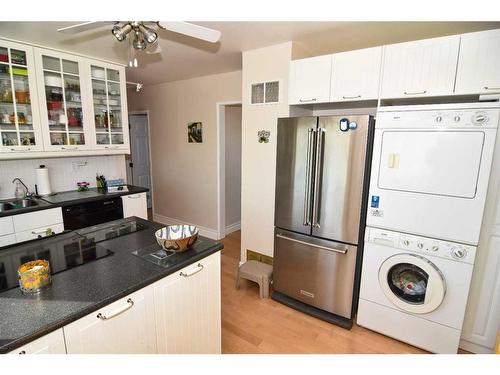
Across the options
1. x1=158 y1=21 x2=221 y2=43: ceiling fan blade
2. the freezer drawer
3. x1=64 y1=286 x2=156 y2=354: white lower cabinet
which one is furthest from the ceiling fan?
the freezer drawer

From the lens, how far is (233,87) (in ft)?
11.8

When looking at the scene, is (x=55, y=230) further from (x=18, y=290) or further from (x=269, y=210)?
(x=269, y=210)

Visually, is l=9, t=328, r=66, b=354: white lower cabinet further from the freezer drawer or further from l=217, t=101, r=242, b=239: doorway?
l=217, t=101, r=242, b=239: doorway

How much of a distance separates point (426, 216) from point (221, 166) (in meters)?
2.76

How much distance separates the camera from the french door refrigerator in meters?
2.01

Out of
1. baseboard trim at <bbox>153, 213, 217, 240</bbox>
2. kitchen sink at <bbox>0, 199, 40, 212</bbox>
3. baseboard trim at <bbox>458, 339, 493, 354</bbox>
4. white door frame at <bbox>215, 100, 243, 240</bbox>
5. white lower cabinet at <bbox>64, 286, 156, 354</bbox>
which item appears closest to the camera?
white lower cabinet at <bbox>64, 286, 156, 354</bbox>

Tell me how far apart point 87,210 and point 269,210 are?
1962 mm

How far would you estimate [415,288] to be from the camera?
1968mm

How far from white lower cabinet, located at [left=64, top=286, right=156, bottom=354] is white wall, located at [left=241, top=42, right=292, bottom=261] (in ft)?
5.91

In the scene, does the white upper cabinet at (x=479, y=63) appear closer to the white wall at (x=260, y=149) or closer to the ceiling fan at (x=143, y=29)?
the white wall at (x=260, y=149)

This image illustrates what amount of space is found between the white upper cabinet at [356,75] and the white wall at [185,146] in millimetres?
1672

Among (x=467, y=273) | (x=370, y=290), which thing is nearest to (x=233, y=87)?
(x=370, y=290)

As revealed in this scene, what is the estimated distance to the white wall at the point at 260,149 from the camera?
260 centimetres

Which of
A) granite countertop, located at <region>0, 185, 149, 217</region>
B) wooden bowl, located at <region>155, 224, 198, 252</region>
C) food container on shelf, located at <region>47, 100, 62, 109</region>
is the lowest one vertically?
granite countertop, located at <region>0, 185, 149, 217</region>
